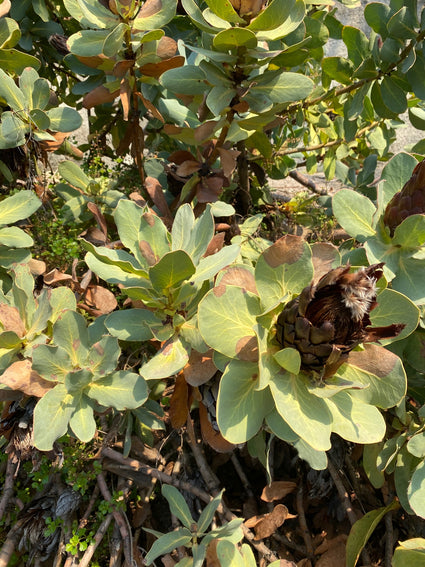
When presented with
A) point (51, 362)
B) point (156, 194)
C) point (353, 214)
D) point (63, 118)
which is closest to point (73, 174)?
point (63, 118)

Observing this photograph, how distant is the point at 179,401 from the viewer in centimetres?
103

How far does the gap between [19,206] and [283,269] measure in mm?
737

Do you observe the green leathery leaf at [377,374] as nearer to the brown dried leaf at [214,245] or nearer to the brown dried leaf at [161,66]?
the brown dried leaf at [214,245]

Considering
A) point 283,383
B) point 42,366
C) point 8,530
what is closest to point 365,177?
point 283,383

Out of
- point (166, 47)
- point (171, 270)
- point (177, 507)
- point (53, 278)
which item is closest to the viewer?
point (171, 270)

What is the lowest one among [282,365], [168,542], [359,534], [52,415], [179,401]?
[359,534]

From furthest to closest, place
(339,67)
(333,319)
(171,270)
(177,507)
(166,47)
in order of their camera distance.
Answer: (339,67)
(166,47)
(177,507)
(171,270)
(333,319)

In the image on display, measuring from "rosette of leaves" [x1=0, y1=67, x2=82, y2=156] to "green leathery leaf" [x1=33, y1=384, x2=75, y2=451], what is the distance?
2.23 feet

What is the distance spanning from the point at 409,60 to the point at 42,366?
3.47ft

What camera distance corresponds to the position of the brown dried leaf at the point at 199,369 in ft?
2.93

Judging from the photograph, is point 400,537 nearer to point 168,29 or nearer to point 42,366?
point 42,366

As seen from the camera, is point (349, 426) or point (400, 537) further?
point (400, 537)

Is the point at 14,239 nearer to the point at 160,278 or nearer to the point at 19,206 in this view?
the point at 19,206

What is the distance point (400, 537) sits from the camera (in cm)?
123
